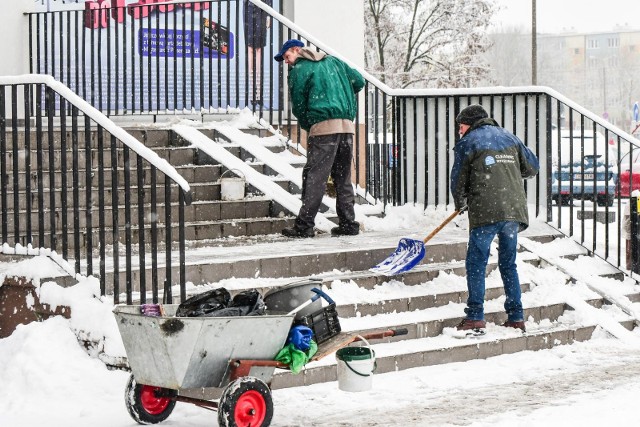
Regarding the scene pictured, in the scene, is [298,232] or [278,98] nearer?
[298,232]

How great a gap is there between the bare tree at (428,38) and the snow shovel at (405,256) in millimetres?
21383

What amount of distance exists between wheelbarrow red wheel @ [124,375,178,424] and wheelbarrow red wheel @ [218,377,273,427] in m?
0.50

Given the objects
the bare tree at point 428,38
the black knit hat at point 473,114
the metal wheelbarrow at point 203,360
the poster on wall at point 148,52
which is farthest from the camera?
the bare tree at point 428,38

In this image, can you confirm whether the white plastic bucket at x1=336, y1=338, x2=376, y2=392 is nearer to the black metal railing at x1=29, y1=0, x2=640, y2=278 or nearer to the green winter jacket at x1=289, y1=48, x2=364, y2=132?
the green winter jacket at x1=289, y1=48, x2=364, y2=132

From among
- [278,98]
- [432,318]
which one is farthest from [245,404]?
[278,98]

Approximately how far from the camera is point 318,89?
10.3 m

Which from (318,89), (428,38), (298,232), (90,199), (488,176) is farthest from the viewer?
(428,38)

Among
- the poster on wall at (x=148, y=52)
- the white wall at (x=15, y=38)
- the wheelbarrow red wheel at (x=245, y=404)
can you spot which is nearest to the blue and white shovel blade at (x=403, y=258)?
the wheelbarrow red wheel at (x=245, y=404)

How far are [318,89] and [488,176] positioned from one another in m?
2.40

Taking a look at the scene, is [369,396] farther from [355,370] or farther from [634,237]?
[634,237]

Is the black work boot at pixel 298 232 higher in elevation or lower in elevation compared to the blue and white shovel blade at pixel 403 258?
higher

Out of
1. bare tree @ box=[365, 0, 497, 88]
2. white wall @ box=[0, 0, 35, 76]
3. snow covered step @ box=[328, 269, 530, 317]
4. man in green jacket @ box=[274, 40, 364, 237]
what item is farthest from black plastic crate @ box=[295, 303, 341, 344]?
bare tree @ box=[365, 0, 497, 88]

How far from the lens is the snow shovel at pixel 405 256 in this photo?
8.90m

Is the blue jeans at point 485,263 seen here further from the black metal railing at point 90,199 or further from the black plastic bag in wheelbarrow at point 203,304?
the black plastic bag in wheelbarrow at point 203,304
